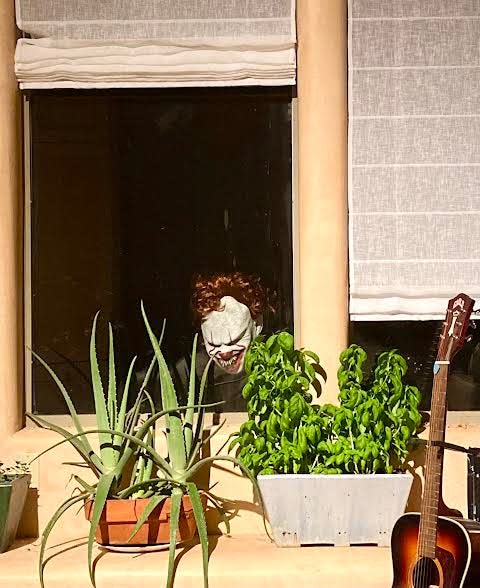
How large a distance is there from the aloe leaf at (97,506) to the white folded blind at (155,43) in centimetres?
144

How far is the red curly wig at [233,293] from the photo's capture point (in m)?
3.89

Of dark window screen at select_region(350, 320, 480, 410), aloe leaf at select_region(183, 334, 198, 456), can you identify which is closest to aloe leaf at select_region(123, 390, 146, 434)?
aloe leaf at select_region(183, 334, 198, 456)

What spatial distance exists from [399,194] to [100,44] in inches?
48.1

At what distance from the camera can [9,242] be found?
378cm

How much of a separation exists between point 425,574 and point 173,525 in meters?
0.78

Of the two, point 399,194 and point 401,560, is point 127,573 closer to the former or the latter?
point 401,560

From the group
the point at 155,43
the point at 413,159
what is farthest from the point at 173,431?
the point at 155,43

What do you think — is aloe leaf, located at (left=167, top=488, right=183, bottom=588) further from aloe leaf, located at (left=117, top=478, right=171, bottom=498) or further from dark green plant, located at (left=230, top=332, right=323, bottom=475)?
dark green plant, located at (left=230, top=332, right=323, bottom=475)

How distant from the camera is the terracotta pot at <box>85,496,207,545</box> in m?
3.36

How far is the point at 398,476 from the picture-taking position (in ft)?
11.2

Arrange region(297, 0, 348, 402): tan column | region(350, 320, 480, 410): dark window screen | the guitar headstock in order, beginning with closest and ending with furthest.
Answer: the guitar headstock
region(297, 0, 348, 402): tan column
region(350, 320, 480, 410): dark window screen

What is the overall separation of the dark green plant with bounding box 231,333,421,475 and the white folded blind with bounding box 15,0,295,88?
Result: 1.02 metres

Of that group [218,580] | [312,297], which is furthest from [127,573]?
[312,297]

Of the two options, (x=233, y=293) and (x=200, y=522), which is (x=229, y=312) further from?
(x=200, y=522)
